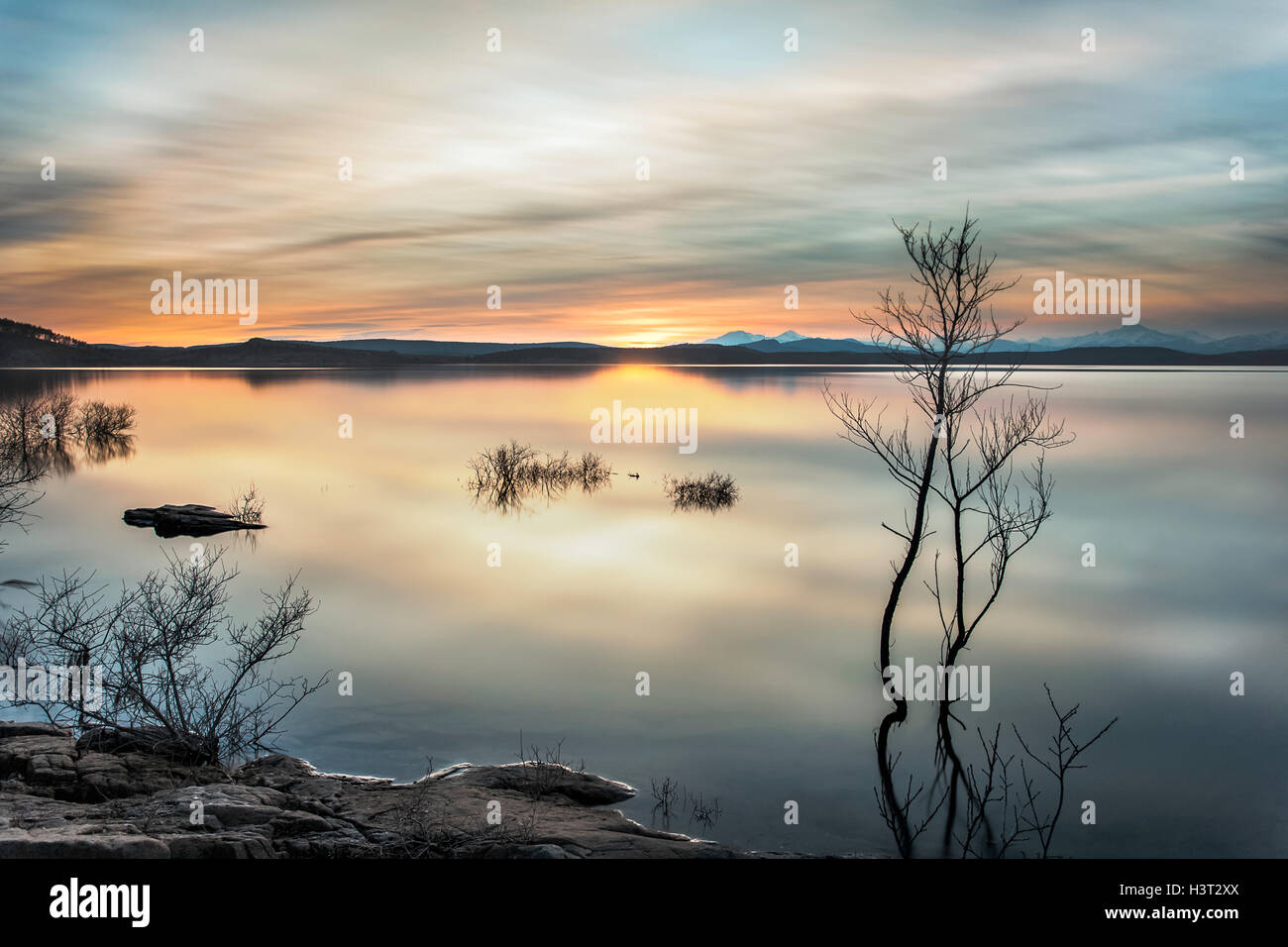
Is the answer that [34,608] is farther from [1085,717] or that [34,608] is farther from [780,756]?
[1085,717]

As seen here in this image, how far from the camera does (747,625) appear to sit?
1730 centimetres

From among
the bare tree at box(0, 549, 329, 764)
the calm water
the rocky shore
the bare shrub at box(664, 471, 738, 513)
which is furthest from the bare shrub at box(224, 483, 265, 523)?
the rocky shore

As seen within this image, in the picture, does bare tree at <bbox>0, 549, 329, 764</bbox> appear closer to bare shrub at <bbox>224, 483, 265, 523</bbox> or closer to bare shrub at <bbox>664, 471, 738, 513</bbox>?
bare shrub at <bbox>224, 483, 265, 523</bbox>

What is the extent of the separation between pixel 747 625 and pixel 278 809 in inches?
436

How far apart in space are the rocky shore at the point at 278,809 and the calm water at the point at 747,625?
41.5 inches

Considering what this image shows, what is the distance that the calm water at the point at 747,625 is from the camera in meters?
10.8

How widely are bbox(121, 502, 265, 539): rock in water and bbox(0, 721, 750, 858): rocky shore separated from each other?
16.9m

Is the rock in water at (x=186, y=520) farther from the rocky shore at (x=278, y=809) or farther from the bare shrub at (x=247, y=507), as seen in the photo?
the rocky shore at (x=278, y=809)

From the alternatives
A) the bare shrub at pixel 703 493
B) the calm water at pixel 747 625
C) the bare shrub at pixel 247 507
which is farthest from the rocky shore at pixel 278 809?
the bare shrub at pixel 703 493

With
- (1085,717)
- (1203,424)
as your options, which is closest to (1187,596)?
(1085,717)

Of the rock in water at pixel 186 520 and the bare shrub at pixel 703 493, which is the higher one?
the bare shrub at pixel 703 493

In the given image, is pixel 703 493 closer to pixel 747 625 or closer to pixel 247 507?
pixel 747 625
